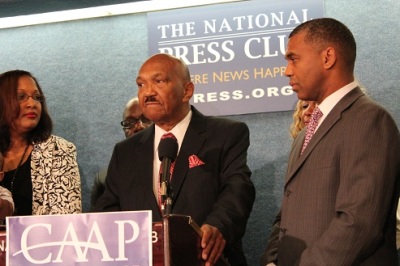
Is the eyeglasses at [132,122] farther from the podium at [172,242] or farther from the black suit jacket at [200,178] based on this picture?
the podium at [172,242]

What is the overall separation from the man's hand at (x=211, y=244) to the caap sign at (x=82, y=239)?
363mm

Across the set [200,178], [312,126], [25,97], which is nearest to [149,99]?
[200,178]

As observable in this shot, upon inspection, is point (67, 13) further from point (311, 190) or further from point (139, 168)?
point (311, 190)

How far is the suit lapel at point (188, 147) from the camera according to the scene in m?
3.22

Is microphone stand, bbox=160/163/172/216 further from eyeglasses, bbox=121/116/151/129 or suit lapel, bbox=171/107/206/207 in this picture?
eyeglasses, bbox=121/116/151/129

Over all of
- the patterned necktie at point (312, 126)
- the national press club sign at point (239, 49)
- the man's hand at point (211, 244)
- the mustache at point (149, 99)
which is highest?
the national press club sign at point (239, 49)

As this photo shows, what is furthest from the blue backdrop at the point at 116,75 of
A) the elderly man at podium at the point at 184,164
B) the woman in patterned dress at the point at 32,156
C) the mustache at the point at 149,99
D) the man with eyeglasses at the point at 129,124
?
the mustache at the point at 149,99

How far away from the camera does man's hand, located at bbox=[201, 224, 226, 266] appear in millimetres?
2529

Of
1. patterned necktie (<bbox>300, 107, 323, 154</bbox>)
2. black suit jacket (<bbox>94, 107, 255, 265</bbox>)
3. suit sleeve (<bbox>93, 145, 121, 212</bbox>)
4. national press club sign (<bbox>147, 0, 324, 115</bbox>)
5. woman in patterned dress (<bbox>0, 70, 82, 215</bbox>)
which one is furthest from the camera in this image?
national press club sign (<bbox>147, 0, 324, 115</bbox>)

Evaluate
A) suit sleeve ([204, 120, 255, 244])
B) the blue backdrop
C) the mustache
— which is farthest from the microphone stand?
the blue backdrop

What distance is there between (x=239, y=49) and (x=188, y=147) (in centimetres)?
173

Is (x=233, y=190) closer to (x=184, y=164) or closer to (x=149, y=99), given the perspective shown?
(x=184, y=164)

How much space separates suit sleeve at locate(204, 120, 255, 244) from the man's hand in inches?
8.3

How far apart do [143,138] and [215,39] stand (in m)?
1.65
